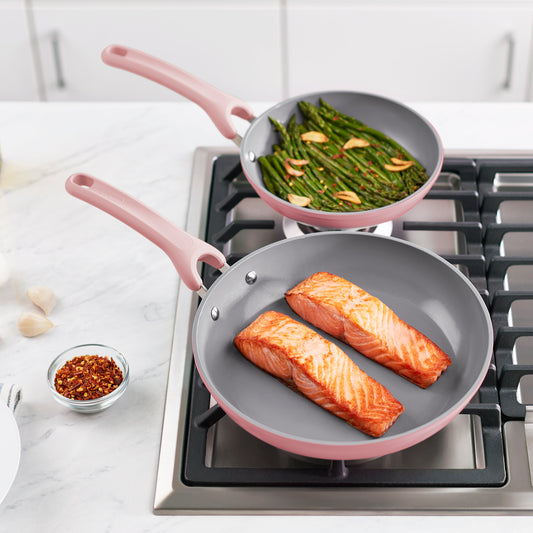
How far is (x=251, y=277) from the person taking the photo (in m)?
1.31

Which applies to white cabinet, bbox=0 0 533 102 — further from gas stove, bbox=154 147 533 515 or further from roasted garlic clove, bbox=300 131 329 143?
gas stove, bbox=154 147 533 515

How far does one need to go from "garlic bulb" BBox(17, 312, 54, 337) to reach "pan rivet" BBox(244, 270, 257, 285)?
14.3 inches

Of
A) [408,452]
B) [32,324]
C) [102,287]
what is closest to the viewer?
[408,452]

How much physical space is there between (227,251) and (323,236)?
237 mm

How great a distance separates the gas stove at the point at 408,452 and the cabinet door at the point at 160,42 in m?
1.61

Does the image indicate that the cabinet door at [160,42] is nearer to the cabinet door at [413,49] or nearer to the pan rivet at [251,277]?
the cabinet door at [413,49]

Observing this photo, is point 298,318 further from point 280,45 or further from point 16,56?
point 16,56

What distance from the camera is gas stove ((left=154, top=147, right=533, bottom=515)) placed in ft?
3.38

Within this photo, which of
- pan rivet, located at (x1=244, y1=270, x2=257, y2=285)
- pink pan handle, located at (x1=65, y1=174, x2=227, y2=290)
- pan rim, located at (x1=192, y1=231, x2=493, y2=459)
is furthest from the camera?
pan rivet, located at (x1=244, y1=270, x2=257, y2=285)

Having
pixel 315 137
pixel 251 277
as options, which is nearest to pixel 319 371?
pixel 251 277

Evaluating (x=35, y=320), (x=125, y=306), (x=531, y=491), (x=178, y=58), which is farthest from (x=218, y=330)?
(x=178, y=58)

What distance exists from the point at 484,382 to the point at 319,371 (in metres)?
0.27

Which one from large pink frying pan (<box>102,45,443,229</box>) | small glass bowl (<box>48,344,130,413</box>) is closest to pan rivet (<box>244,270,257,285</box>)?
large pink frying pan (<box>102,45,443,229</box>)

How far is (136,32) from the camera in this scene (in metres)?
2.83
